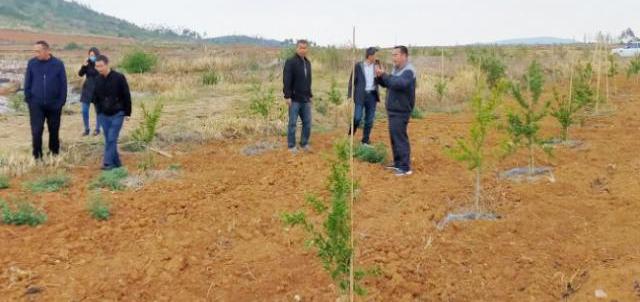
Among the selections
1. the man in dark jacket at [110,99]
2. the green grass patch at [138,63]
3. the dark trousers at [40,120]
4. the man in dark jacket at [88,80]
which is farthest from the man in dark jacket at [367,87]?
the green grass patch at [138,63]

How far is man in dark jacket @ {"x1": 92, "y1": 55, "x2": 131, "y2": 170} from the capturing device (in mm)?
7078

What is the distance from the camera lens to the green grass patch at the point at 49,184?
20.9 ft

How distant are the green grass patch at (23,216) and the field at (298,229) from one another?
0.09 metres

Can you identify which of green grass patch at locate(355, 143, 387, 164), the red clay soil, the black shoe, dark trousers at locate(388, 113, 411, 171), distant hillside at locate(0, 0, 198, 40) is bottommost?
the red clay soil

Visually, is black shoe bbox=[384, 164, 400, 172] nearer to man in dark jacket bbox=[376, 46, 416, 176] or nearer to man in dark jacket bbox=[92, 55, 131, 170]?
man in dark jacket bbox=[376, 46, 416, 176]

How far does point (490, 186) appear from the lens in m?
6.44

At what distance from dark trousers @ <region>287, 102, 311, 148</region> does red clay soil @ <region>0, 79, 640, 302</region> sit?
3.04ft

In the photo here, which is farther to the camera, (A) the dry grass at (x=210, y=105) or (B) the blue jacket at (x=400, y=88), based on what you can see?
(A) the dry grass at (x=210, y=105)

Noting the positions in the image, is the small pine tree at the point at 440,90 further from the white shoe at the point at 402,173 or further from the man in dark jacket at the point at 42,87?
the man in dark jacket at the point at 42,87

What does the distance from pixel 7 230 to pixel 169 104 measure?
24.1ft

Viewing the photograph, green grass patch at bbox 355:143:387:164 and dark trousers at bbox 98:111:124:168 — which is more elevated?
dark trousers at bbox 98:111:124:168

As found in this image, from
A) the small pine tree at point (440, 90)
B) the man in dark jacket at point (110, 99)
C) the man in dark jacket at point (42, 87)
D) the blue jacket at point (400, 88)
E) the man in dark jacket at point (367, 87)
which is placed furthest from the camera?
the small pine tree at point (440, 90)

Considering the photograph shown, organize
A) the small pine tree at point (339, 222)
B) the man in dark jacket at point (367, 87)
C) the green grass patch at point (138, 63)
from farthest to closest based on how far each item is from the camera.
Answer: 1. the green grass patch at point (138, 63)
2. the man in dark jacket at point (367, 87)
3. the small pine tree at point (339, 222)

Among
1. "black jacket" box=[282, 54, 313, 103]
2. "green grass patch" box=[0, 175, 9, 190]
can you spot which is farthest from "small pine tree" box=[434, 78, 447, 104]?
"green grass patch" box=[0, 175, 9, 190]
